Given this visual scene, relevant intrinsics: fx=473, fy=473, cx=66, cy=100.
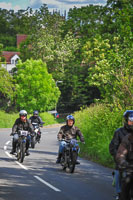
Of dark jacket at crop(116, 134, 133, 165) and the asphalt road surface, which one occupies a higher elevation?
dark jacket at crop(116, 134, 133, 165)

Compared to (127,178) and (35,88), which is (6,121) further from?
(127,178)

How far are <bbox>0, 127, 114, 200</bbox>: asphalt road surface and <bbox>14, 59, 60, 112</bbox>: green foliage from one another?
42.9m

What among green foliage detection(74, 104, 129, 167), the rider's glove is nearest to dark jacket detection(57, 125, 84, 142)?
green foliage detection(74, 104, 129, 167)

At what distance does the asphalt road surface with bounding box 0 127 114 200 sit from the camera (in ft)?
34.1

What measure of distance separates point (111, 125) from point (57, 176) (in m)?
6.12

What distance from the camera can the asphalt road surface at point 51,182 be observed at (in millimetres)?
10398

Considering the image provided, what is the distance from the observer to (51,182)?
12.3 m

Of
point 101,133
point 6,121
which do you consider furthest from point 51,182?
point 6,121

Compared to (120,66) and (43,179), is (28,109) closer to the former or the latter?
(120,66)

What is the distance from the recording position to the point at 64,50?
229 ft

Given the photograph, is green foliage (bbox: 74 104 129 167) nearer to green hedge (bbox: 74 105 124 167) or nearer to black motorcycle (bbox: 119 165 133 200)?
green hedge (bbox: 74 105 124 167)

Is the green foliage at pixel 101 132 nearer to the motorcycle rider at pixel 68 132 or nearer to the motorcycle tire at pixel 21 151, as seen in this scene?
the motorcycle rider at pixel 68 132

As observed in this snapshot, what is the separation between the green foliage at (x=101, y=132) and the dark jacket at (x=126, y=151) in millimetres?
8736

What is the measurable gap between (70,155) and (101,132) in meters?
5.91
